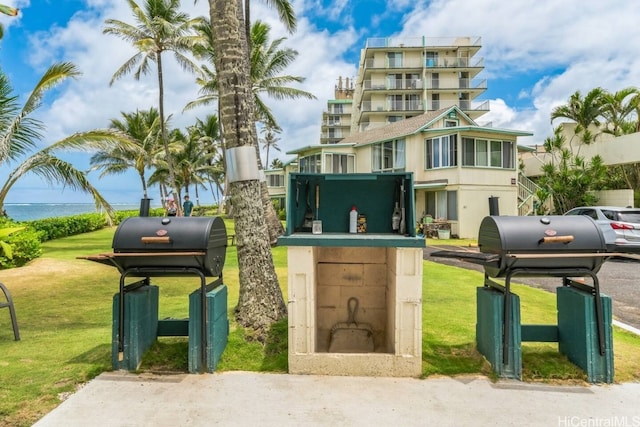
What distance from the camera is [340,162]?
26.2 metres

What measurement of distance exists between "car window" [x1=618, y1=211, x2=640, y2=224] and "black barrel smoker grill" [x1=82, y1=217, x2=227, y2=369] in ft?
40.6

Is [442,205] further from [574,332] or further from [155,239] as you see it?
[155,239]

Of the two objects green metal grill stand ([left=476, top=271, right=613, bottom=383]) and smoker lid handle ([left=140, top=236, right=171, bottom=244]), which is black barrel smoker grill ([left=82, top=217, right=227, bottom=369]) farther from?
green metal grill stand ([left=476, top=271, right=613, bottom=383])

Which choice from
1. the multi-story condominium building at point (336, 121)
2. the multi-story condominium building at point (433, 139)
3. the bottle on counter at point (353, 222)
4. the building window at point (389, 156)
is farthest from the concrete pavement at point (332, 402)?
the multi-story condominium building at point (336, 121)

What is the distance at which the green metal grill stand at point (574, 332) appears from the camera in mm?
3365

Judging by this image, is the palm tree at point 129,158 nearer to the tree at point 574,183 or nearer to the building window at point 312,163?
the building window at point 312,163

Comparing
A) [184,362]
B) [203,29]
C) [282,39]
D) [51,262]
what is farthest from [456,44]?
[184,362]

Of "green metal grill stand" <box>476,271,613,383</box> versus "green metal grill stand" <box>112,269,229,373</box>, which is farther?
"green metal grill stand" <box>112,269,229,373</box>

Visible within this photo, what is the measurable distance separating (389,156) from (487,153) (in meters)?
5.60

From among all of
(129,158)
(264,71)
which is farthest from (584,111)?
(129,158)

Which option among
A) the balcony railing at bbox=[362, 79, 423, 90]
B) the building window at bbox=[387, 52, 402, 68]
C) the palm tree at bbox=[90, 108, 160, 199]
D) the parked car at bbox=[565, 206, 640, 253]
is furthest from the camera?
the building window at bbox=[387, 52, 402, 68]

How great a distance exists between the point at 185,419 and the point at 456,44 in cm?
4463

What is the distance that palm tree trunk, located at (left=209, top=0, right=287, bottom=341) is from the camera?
14.4 feet

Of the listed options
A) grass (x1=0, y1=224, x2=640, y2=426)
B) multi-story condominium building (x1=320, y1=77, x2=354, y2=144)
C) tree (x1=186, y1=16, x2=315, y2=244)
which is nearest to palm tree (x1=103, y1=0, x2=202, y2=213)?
tree (x1=186, y1=16, x2=315, y2=244)
